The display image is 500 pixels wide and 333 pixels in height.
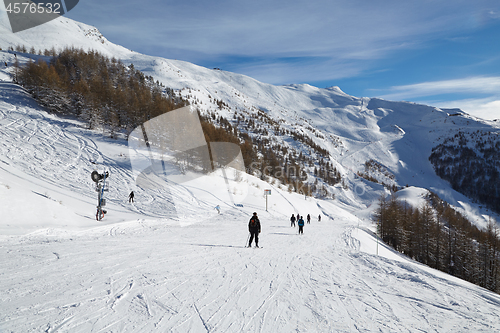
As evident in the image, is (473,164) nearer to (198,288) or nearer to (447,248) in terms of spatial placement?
(447,248)

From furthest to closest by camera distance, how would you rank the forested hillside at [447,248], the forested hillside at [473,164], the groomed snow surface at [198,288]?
the forested hillside at [473,164]
the forested hillside at [447,248]
the groomed snow surface at [198,288]

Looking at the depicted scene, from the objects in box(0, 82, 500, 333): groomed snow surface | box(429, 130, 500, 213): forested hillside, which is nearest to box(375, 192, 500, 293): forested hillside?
box(0, 82, 500, 333): groomed snow surface

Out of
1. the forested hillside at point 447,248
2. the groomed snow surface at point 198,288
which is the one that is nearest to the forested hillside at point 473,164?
the forested hillside at point 447,248

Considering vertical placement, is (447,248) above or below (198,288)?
below

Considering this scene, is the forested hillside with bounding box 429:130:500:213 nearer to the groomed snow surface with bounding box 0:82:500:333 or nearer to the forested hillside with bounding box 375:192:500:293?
the forested hillside with bounding box 375:192:500:293

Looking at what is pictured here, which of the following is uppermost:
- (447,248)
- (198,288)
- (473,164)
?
(473,164)

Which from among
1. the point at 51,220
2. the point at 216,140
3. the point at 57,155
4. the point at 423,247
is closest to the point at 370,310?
the point at 51,220

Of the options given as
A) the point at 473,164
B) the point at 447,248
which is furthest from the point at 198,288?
the point at 473,164

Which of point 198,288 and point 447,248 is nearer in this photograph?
point 198,288

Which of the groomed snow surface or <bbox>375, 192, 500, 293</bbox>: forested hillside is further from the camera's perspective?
<bbox>375, 192, 500, 293</bbox>: forested hillside

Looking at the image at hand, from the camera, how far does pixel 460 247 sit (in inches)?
1313

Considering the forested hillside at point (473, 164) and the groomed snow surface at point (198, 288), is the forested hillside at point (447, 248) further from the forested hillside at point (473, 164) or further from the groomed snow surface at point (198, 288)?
the forested hillside at point (473, 164)

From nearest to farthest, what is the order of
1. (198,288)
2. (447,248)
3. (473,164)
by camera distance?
(198,288), (447,248), (473,164)

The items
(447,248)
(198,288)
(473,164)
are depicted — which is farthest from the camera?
(473,164)
